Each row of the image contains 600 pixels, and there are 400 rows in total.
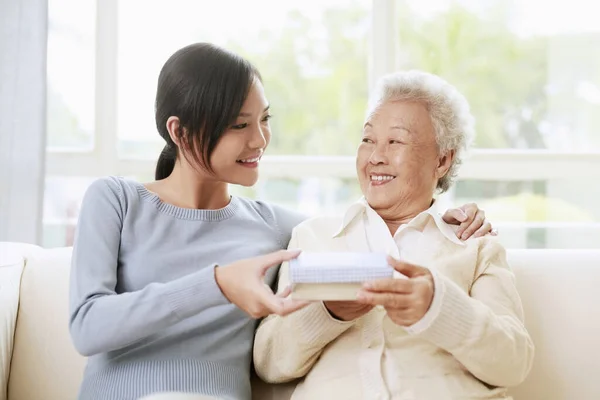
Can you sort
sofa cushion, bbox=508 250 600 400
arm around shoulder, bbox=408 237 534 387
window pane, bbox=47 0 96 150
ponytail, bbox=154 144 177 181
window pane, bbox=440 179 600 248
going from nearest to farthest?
arm around shoulder, bbox=408 237 534 387, sofa cushion, bbox=508 250 600 400, ponytail, bbox=154 144 177 181, window pane, bbox=47 0 96 150, window pane, bbox=440 179 600 248

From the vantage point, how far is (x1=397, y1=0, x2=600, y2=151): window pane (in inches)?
153

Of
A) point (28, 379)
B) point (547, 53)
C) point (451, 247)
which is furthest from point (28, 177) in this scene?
point (547, 53)

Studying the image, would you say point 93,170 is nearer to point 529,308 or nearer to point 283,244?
point 283,244

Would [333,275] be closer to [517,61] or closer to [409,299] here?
[409,299]

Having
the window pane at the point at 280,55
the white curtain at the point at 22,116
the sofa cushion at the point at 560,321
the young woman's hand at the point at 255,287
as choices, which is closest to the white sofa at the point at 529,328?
the sofa cushion at the point at 560,321

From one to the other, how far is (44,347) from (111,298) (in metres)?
0.50

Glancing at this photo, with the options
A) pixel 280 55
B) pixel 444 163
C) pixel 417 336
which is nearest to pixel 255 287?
pixel 417 336

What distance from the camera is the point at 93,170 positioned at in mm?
3812

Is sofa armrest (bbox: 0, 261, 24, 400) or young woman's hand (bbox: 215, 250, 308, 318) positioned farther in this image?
sofa armrest (bbox: 0, 261, 24, 400)

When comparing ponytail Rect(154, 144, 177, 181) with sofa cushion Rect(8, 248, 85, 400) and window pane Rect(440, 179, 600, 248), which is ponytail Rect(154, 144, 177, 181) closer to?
sofa cushion Rect(8, 248, 85, 400)

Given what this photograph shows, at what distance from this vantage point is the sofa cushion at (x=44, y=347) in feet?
6.48

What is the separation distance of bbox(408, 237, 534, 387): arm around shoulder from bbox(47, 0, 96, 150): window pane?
2612 millimetres

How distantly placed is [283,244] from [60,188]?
2203mm

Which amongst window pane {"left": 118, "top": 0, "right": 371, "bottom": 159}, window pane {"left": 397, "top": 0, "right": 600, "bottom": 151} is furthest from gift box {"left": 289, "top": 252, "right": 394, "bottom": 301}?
window pane {"left": 397, "top": 0, "right": 600, "bottom": 151}
